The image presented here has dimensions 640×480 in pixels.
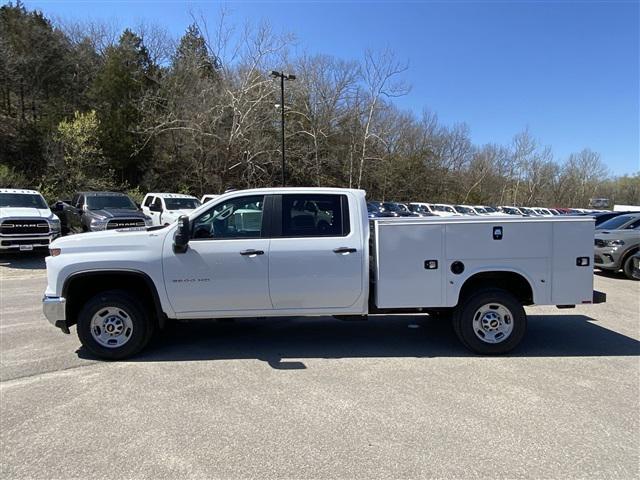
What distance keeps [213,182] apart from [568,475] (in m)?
36.4

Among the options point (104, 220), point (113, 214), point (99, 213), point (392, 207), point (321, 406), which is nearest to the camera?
point (321, 406)

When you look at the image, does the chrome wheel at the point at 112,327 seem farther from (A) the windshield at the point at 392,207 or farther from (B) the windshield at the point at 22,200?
(A) the windshield at the point at 392,207

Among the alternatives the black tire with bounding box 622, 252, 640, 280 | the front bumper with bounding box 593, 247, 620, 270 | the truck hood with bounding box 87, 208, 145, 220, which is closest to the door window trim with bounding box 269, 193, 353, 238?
the front bumper with bounding box 593, 247, 620, 270

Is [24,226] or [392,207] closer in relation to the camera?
[24,226]

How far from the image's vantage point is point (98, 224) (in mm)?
14555

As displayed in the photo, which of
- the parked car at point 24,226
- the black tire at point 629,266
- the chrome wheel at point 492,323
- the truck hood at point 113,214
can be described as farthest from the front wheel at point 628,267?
the parked car at point 24,226

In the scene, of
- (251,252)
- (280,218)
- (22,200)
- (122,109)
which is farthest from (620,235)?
(122,109)

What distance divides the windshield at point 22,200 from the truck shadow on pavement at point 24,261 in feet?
5.47

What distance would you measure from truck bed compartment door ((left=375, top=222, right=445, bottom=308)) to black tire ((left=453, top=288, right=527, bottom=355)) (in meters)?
0.37

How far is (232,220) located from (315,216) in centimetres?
100

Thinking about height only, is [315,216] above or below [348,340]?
above

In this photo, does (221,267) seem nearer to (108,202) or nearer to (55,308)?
(55,308)

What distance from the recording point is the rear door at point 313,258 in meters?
5.12

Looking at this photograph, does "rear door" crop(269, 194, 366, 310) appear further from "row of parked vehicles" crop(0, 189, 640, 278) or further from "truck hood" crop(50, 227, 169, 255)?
"row of parked vehicles" crop(0, 189, 640, 278)
